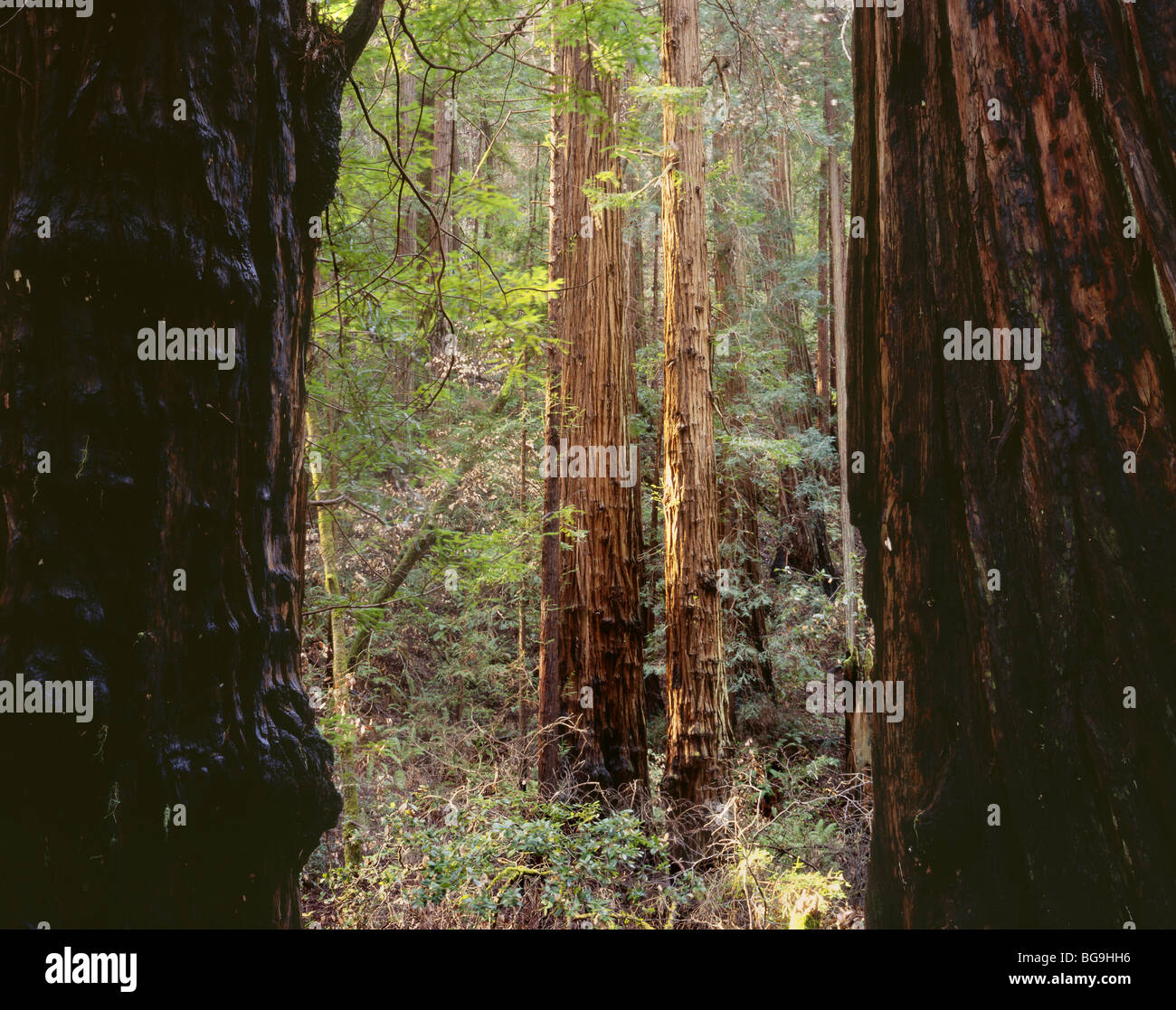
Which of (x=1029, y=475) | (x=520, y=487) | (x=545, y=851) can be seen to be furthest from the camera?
(x=520, y=487)

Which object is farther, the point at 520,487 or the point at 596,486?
the point at 520,487

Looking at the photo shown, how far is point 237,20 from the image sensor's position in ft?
7.65

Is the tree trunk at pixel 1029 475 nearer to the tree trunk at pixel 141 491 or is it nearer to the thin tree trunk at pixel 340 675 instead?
the tree trunk at pixel 141 491

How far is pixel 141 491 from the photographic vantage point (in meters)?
2.11

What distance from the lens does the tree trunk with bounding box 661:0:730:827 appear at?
7.38 meters

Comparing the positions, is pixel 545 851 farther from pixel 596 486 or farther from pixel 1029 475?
pixel 1029 475

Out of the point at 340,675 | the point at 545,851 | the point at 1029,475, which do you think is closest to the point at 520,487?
the point at 340,675

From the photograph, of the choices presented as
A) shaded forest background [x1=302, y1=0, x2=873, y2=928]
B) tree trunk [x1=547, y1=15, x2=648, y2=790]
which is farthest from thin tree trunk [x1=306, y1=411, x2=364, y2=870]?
tree trunk [x1=547, y1=15, x2=648, y2=790]

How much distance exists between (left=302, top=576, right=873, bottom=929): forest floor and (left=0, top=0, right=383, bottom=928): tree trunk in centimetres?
296

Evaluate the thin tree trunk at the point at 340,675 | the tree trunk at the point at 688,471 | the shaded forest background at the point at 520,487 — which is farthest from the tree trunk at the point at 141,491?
the tree trunk at the point at 688,471

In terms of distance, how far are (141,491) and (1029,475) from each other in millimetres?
2374

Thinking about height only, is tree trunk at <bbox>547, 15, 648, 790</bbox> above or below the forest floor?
above

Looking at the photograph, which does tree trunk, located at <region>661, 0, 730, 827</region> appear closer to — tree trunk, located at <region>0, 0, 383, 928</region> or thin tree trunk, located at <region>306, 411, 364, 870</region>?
thin tree trunk, located at <region>306, 411, 364, 870</region>

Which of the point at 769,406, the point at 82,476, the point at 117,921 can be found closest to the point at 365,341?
the point at 82,476
